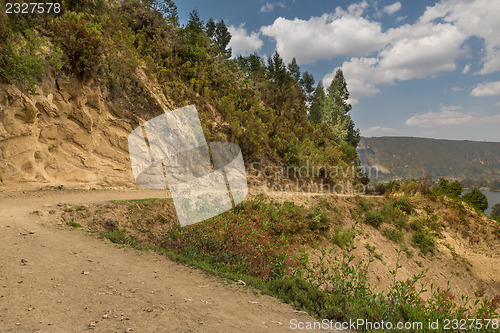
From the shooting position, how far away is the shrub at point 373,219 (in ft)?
44.9

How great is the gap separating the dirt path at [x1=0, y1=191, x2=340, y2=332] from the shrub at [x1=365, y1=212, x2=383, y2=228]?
1107 centimetres

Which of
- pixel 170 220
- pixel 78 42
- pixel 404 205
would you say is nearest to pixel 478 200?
pixel 404 205

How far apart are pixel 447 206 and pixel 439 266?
539 cm

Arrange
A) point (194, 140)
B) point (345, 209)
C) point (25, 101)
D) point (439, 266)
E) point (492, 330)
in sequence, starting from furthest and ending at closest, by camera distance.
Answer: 1. point (194, 140)
2. point (345, 209)
3. point (439, 266)
4. point (25, 101)
5. point (492, 330)

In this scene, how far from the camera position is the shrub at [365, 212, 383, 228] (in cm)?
1370

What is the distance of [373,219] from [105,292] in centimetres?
1347

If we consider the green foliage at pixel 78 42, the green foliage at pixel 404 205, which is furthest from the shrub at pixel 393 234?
the green foliage at pixel 78 42

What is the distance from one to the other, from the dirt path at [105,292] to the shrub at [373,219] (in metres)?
11.1

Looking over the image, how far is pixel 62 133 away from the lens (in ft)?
34.2

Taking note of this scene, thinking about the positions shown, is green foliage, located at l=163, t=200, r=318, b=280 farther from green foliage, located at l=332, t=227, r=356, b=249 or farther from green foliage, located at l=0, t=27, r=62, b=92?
green foliage, located at l=0, t=27, r=62, b=92

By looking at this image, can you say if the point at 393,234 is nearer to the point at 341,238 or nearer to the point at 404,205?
the point at 404,205

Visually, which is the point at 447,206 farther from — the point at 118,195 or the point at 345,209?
the point at 118,195

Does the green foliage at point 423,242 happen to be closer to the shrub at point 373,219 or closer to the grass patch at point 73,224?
the shrub at point 373,219

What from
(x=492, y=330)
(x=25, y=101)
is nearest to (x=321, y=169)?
(x=492, y=330)
